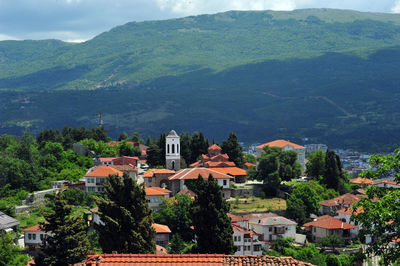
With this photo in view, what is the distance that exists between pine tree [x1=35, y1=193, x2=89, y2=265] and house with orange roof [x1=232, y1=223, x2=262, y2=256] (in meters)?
25.0

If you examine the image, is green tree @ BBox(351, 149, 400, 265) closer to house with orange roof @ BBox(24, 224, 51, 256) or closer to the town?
the town

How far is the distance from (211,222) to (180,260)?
17.1 m

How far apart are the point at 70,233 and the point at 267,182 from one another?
139 ft

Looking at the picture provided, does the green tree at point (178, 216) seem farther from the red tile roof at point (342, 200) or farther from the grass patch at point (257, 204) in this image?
the red tile roof at point (342, 200)

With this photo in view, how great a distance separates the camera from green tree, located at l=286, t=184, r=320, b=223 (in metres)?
67.3

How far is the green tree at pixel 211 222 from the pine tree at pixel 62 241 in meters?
6.94

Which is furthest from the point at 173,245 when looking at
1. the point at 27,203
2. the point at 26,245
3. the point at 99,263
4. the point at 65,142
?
the point at 65,142

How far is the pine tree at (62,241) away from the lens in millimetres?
33406

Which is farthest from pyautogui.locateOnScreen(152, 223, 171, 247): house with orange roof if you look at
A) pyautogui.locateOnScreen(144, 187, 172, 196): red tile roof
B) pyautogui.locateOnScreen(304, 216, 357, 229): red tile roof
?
pyautogui.locateOnScreen(304, 216, 357, 229): red tile roof

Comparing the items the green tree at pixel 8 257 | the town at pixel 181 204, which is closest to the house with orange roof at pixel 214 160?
the town at pixel 181 204

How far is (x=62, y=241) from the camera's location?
33812 mm

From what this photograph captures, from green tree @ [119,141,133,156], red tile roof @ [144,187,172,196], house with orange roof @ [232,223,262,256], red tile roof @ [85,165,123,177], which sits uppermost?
green tree @ [119,141,133,156]

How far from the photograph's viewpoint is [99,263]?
1791 cm

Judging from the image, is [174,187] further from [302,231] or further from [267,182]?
[302,231]
